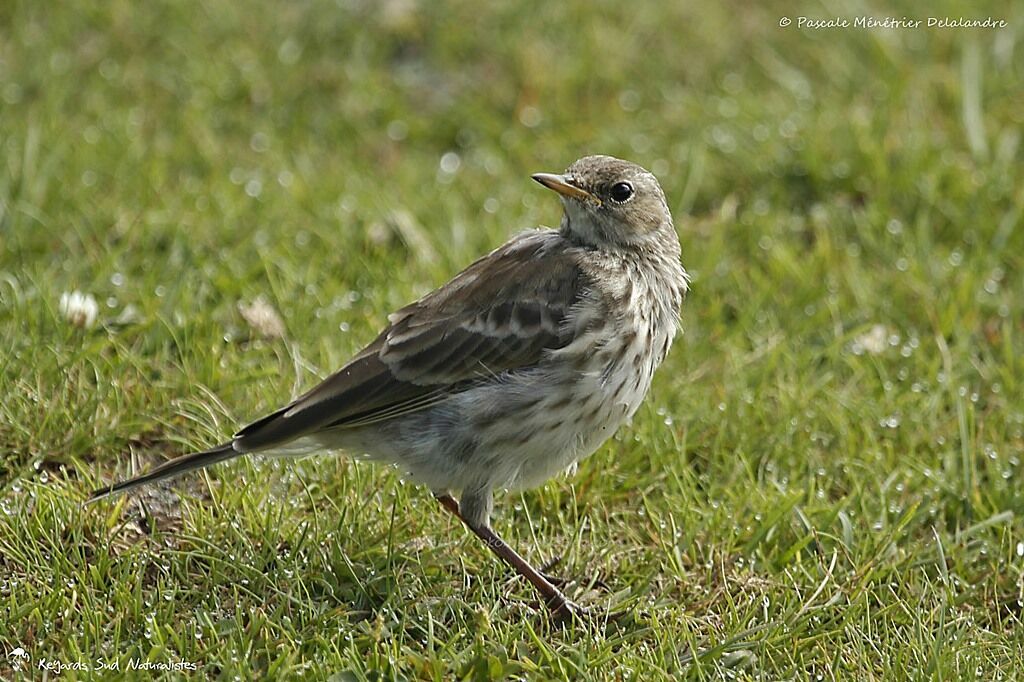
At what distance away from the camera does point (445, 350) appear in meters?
5.34

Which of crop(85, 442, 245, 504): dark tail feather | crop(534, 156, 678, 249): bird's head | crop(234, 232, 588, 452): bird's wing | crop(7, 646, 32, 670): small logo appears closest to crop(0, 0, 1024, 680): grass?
crop(7, 646, 32, 670): small logo

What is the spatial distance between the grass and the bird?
0.31m

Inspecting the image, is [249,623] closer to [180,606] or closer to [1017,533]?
[180,606]

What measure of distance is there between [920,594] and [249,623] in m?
2.46

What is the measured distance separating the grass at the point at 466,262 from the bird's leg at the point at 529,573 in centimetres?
Result: 9

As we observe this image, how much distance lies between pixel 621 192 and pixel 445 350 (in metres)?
0.99

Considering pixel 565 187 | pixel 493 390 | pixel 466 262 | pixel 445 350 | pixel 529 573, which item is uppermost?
pixel 565 187

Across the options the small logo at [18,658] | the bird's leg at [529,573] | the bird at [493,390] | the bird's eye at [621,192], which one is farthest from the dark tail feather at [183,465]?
the bird's eye at [621,192]

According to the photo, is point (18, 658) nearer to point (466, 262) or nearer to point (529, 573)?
point (529, 573)

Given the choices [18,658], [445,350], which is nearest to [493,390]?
[445,350]

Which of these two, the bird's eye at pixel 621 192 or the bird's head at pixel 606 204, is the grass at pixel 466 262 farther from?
the bird's eye at pixel 621 192

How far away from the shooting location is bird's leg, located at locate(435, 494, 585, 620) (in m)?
5.10

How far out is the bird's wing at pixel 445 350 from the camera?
520cm

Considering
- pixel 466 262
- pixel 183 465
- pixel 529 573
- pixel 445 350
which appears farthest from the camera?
pixel 466 262
